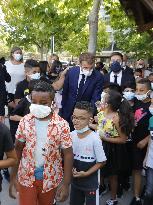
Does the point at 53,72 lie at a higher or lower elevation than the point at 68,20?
lower

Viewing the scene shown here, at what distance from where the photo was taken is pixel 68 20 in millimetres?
10508

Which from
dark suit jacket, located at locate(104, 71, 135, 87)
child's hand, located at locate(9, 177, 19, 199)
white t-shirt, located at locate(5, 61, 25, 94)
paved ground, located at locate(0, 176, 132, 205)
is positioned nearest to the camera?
child's hand, located at locate(9, 177, 19, 199)

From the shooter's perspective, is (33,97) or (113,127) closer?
A: (33,97)

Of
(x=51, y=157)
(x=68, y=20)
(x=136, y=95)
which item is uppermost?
(x=68, y=20)

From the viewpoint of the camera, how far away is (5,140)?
113 inches

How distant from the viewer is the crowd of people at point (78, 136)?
10.8 feet

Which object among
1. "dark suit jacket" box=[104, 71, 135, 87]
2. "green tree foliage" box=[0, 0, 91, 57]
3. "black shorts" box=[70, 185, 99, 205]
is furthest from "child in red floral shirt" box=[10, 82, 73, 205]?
"green tree foliage" box=[0, 0, 91, 57]

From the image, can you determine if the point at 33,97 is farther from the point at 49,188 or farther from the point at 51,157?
the point at 49,188

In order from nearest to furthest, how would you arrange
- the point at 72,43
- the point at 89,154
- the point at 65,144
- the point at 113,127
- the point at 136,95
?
1. the point at 65,144
2. the point at 89,154
3. the point at 113,127
4. the point at 136,95
5. the point at 72,43

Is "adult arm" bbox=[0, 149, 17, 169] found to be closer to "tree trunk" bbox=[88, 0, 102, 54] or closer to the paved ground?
the paved ground

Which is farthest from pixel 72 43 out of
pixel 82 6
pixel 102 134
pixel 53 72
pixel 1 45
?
pixel 102 134

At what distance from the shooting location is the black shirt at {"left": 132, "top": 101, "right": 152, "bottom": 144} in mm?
4664

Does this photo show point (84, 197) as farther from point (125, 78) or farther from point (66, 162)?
point (125, 78)

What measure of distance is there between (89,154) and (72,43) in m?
36.6
